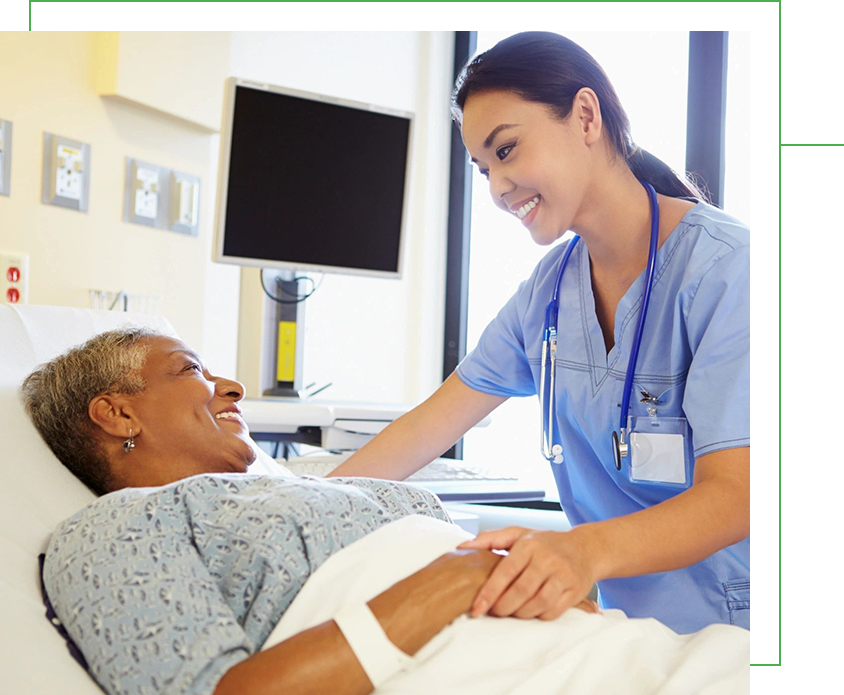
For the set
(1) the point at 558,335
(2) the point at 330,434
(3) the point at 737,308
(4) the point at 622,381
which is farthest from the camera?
(2) the point at 330,434

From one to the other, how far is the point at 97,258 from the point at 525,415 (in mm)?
1812

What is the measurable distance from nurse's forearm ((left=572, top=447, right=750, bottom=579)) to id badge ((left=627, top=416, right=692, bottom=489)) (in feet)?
0.61

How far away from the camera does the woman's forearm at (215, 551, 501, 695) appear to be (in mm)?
796

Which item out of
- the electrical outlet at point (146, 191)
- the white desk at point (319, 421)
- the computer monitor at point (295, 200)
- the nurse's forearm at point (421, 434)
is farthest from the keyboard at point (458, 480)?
the electrical outlet at point (146, 191)

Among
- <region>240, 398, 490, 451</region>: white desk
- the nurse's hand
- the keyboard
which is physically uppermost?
<region>240, 398, 490, 451</region>: white desk

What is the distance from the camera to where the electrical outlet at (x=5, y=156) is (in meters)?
2.00

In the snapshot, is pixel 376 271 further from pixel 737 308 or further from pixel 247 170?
pixel 737 308

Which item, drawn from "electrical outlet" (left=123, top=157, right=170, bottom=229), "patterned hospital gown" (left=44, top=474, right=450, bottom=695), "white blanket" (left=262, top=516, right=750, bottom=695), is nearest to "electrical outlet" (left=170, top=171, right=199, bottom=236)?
"electrical outlet" (left=123, top=157, right=170, bottom=229)

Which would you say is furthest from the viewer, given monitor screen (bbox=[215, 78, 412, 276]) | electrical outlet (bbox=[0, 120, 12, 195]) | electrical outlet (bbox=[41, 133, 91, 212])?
monitor screen (bbox=[215, 78, 412, 276])

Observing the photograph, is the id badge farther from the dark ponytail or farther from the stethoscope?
the dark ponytail
